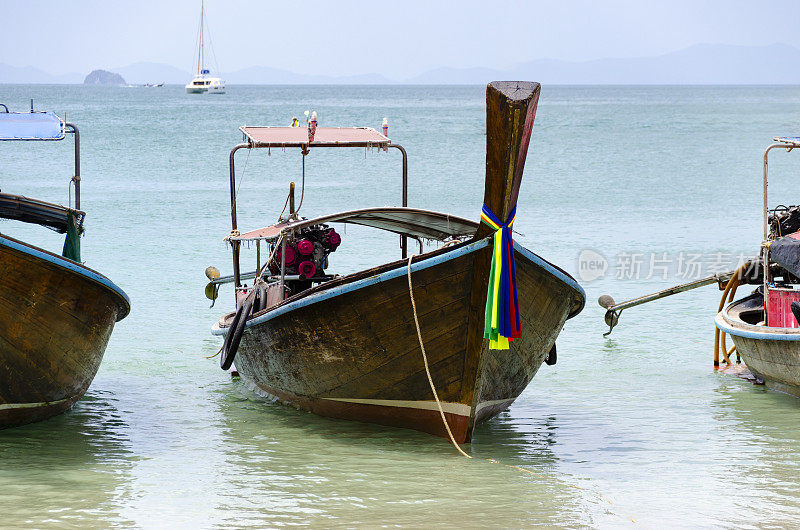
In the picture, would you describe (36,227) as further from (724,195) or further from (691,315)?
(724,195)

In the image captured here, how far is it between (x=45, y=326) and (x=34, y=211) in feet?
5.40

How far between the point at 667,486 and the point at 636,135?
50.2m

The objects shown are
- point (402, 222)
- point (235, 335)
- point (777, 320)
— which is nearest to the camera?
point (235, 335)

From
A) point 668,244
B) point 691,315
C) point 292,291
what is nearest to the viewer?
point 292,291

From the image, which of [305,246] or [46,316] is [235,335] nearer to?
[305,246]

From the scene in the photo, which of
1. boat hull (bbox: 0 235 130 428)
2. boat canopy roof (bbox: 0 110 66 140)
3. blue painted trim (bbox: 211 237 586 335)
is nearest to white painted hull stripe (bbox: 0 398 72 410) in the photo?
boat hull (bbox: 0 235 130 428)

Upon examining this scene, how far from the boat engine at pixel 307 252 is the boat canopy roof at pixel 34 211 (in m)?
1.62

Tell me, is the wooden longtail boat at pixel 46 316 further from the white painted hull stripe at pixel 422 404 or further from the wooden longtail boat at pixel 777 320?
the wooden longtail boat at pixel 777 320

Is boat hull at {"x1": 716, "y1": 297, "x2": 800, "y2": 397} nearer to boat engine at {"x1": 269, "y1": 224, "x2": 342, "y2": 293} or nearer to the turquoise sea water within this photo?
the turquoise sea water

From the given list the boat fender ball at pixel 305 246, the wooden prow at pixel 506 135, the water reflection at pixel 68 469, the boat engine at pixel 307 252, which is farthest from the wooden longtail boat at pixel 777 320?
the water reflection at pixel 68 469

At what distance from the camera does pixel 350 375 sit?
741 centimetres

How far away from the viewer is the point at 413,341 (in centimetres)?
699

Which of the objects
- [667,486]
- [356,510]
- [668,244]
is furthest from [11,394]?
[668,244]

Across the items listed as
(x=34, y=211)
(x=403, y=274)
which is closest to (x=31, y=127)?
(x=34, y=211)
